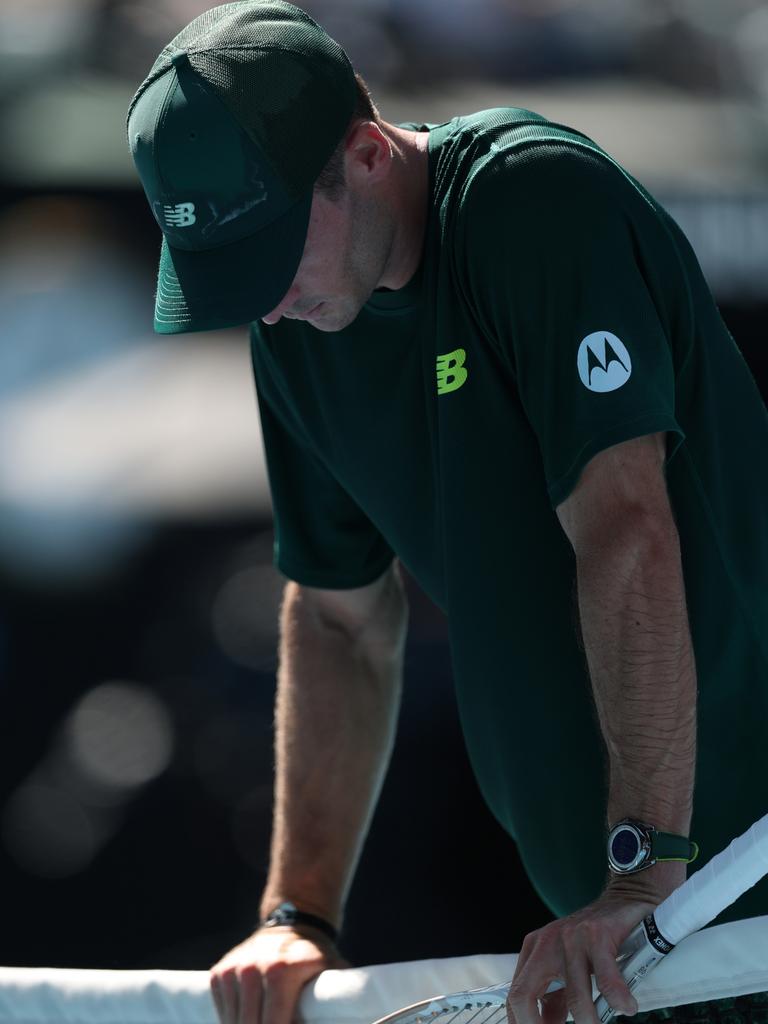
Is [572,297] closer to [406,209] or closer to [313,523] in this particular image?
[406,209]

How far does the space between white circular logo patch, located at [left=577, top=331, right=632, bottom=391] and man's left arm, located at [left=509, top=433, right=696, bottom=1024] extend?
0.07 meters

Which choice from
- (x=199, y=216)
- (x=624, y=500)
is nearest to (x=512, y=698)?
(x=624, y=500)

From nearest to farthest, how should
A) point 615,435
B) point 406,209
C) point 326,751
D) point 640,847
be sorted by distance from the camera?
point 640,847 < point 615,435 < point 406,209 < point 326,751

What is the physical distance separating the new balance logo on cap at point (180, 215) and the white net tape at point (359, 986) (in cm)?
92

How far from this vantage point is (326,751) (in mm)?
2371

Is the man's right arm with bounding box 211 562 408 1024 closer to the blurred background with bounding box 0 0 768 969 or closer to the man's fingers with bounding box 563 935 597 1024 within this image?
the man's fingers with bounding box 563 935 597 1024

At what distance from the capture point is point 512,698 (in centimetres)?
199

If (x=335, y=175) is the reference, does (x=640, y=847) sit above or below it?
below

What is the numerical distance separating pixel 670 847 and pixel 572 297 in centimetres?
63

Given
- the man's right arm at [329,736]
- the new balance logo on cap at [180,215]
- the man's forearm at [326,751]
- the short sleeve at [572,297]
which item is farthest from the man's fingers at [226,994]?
the new balance logo on cap at [180,215]

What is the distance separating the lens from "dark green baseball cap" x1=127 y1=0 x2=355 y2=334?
5.88 ft

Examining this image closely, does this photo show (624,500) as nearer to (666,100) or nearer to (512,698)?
(512,698)

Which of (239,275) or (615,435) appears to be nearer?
(615,435)

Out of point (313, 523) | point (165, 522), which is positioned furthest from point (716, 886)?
point (165, 522)
